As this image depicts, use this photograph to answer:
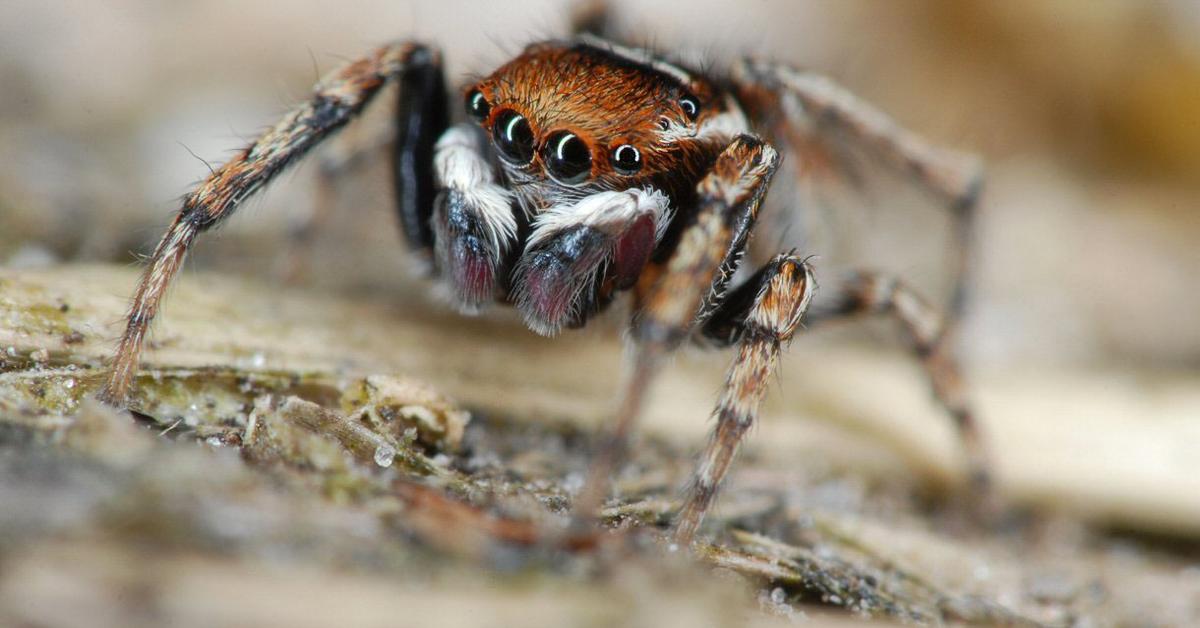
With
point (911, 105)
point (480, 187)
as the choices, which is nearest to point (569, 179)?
point (480, 187)

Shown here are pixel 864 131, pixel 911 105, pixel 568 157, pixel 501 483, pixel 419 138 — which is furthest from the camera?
pixel 911 105

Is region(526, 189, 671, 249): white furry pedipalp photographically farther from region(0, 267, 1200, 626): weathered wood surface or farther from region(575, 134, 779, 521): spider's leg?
region(0, 267, 1200, 626): weathered wood surface

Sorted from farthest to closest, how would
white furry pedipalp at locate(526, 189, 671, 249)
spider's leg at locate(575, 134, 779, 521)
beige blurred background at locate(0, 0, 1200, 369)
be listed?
1. beige blurred background at locate(0, 0, 1200, 369)
2. white furry pedipalp at locate(526, 189, 671, 249)
3. spider's leg at locate(575, 134, 779, 521)

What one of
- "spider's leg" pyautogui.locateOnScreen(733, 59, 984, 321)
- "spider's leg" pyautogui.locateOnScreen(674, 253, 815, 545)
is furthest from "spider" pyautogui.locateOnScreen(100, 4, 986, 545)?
"spider's leg" pyautogui.locateOnScreen(733, 59, 984, 321)

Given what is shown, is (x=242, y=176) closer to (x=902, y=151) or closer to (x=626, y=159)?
(x=626, y=159)

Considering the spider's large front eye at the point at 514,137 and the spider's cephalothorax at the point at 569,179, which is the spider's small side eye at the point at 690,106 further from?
the spider's large front eye at the point at 514,137

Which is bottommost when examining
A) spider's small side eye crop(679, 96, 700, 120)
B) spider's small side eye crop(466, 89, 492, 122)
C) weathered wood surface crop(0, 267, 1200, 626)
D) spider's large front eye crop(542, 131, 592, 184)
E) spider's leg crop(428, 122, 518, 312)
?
weathered wood surface crop(0, 267, 1200, 626)

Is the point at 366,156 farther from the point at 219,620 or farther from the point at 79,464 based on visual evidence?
the point at 219,620

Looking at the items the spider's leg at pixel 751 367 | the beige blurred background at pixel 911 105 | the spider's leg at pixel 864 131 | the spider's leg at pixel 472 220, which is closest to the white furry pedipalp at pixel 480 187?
the spider's leg at pixel 472 220
